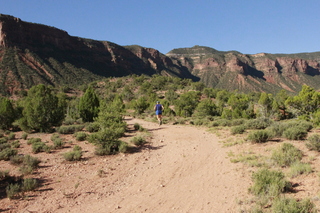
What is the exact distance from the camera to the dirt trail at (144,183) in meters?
4.59

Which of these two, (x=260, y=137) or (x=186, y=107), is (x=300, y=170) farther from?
A: (x=186, y=107)

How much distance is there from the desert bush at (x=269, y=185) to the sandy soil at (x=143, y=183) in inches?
11.4

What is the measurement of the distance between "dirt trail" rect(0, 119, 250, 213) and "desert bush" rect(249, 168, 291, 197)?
0.34 meters

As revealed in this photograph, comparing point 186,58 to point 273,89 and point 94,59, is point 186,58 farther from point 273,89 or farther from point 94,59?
point 94,59

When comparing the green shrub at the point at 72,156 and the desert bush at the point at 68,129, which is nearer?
the green shrub at the point at 72,156

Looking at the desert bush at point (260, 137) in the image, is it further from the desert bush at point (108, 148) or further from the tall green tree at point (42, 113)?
the tall green tree at point (42, 113)

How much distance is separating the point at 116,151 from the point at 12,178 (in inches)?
146

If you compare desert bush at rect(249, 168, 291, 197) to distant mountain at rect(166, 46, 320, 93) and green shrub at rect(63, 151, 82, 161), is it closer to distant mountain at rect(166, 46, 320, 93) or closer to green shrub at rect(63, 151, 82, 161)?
green shrub at rect(63, 151, 82, 161)

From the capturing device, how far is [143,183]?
5816mm

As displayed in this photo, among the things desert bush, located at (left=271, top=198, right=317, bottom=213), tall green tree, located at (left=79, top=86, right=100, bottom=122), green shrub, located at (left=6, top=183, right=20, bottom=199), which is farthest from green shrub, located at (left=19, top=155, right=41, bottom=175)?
tall green tree, located at (left=79, top=86, right=100, bottom=122)

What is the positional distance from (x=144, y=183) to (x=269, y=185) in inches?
125

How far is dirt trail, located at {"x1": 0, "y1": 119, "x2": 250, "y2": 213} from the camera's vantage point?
181 inches

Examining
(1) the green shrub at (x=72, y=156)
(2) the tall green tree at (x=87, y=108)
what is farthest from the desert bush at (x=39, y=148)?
(2) the tall green tree at (x=87, y=108)

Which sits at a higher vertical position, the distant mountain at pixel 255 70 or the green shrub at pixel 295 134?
the distant mountain at pixel 255 70
